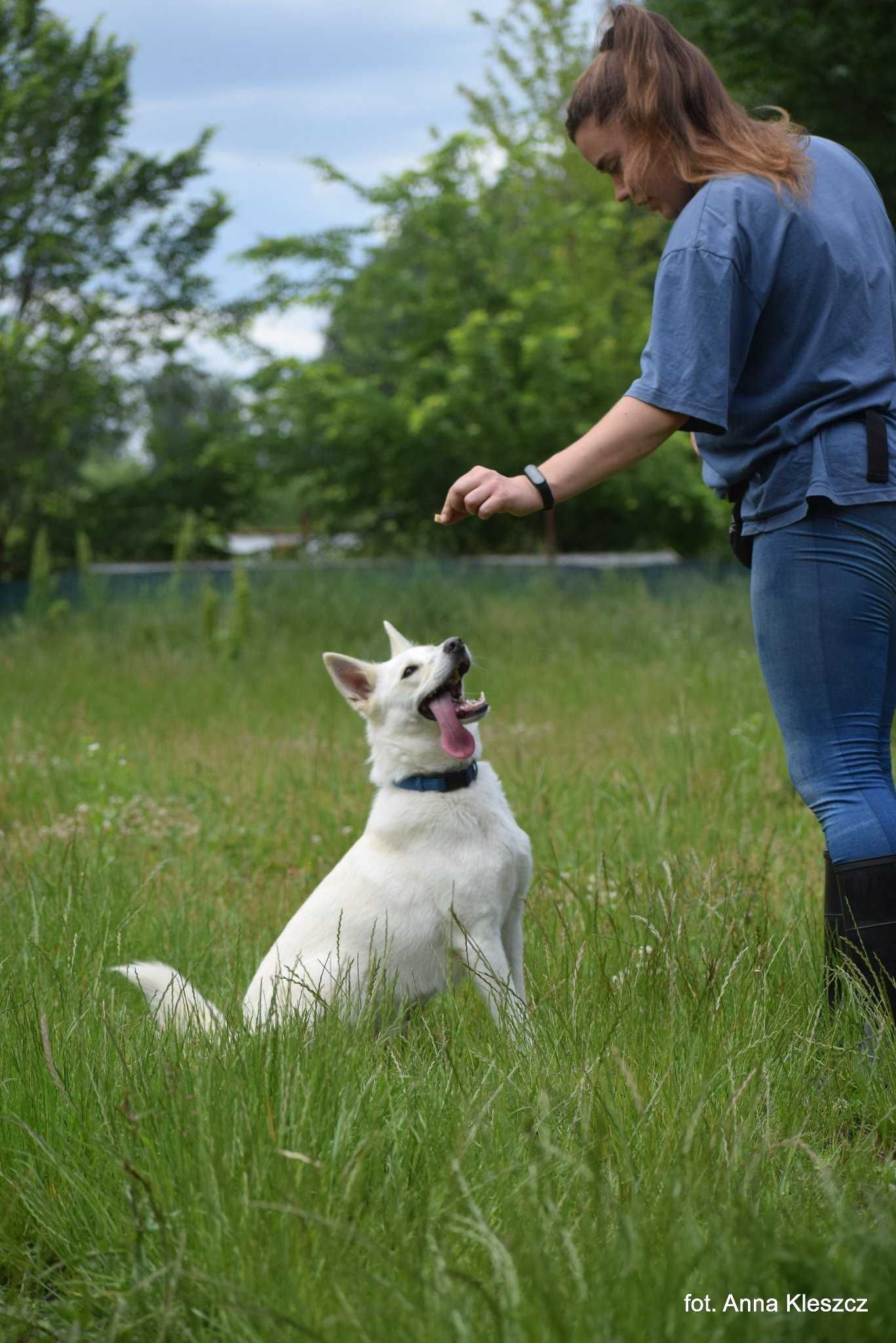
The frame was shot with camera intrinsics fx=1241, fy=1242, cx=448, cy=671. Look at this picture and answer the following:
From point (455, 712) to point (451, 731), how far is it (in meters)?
0.06

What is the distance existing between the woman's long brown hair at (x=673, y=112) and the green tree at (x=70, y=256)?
45.9 ft

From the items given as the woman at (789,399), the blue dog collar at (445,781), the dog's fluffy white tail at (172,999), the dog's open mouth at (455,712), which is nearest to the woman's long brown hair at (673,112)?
the woman at (789,399)

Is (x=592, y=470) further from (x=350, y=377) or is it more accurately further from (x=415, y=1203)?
(x=350, y=377)

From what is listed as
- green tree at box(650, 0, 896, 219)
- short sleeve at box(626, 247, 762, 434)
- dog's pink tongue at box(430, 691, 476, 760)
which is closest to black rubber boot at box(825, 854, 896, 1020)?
short sleeve at box(626, 247, 762, 434)

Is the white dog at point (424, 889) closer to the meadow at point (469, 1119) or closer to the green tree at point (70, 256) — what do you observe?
the meadow at point (469, 1119)

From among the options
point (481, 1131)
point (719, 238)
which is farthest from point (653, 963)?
point (719, 238)

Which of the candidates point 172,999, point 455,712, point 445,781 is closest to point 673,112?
point 455,712

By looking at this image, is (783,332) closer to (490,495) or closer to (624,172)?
(624,172)

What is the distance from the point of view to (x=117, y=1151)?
2158 mm

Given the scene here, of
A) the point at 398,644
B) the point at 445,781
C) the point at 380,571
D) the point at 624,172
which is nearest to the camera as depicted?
the point at 624,172

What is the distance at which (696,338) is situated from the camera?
8.55ft

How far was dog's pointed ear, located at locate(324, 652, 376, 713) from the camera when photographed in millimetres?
3902

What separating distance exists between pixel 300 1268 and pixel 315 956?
1492mm

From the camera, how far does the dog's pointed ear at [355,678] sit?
390 cm
